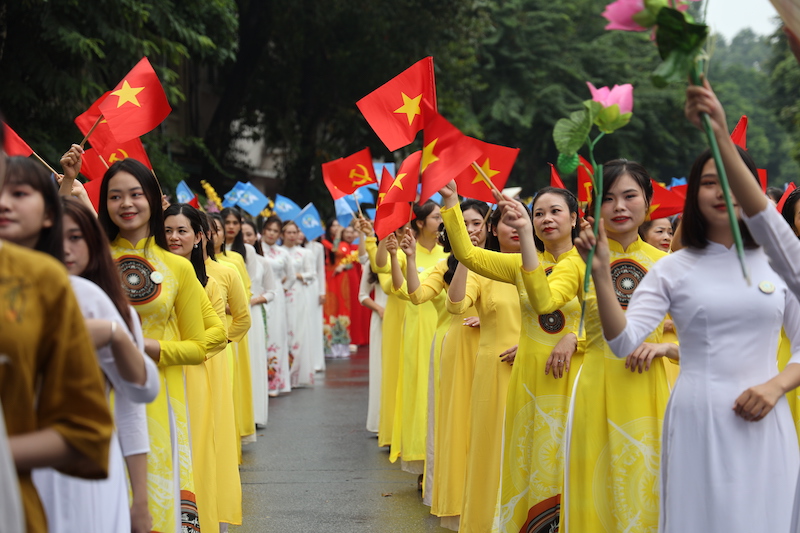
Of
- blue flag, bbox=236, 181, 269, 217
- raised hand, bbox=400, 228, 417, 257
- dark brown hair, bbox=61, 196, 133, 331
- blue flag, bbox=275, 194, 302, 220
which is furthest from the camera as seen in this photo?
blue flag, bbox=275, 194, 302, 220

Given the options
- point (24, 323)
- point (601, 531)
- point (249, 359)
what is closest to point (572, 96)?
point (249, 359)

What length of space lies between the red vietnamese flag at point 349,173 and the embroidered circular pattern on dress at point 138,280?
3.50m

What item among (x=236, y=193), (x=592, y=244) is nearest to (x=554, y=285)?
(x=592, y=244)

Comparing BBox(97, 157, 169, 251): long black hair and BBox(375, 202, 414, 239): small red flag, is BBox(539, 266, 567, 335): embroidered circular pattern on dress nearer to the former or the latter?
BBox(375, 202, 414, 239): small red flag

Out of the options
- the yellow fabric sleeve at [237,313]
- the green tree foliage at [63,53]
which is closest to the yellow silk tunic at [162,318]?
the yellow fabric sleeve at [237,313]

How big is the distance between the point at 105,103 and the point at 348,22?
53.7ft

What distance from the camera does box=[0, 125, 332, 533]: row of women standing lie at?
6.15ft

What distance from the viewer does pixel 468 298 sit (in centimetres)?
529

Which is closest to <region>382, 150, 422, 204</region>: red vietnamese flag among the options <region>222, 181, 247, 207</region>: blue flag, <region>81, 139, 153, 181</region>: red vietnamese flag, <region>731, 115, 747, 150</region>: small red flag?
<region>81, 139, 153, 181</region>: red vietnamese flag

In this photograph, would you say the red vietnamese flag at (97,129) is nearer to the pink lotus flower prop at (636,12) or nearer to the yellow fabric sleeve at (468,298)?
the yellow fabric sleeve at (468,298)

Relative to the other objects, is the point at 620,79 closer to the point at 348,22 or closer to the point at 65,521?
the point at 348,22

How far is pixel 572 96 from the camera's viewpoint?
27047 millimetres

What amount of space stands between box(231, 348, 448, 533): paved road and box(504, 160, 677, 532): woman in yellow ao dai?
7.03 feet

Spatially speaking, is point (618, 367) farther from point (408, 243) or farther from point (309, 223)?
point (309, 223)
